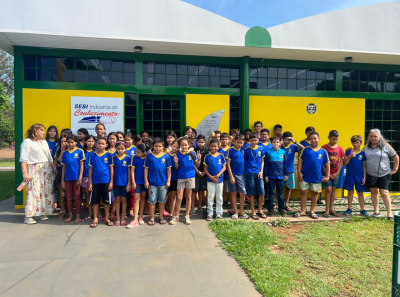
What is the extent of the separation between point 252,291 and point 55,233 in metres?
3.45

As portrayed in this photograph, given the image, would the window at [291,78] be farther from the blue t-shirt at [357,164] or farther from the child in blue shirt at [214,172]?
the child in blue shirt at [214,172]

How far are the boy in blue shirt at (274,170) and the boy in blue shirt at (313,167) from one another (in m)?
0.39

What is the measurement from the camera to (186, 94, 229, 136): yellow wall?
21.6 ft

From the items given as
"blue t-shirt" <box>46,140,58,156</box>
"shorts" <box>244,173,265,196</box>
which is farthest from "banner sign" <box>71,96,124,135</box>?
"shorts" <box>244,173,265,196</box>

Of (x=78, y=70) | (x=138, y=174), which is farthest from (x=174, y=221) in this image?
(x=78, y=70)

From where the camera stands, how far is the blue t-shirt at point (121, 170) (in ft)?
15.7

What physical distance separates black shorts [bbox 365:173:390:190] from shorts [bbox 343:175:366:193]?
129 millimetres

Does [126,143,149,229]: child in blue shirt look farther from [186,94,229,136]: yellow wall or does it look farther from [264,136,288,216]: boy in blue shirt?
[264,136,288,216]: boy in blue shirt

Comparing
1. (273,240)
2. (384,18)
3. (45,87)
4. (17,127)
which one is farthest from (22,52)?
(384,18)

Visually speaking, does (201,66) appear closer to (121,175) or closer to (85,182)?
(121,175)

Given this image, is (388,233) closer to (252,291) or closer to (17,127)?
(252,291)

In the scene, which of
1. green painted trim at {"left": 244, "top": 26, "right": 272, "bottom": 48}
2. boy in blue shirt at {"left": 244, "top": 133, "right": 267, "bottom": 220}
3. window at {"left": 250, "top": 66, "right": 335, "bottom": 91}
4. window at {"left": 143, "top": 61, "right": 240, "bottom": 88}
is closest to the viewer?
boy in blue shirt at {"left": 244, "top": 133, "right": 267, "bottom": 220}

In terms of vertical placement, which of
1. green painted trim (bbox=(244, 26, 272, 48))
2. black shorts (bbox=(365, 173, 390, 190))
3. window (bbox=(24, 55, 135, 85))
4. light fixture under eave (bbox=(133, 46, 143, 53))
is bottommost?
black shorts (bbox=(365, 173, 390, 190))

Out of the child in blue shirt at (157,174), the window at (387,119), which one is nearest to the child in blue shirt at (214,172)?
the child in blue shirt at (157,174)
